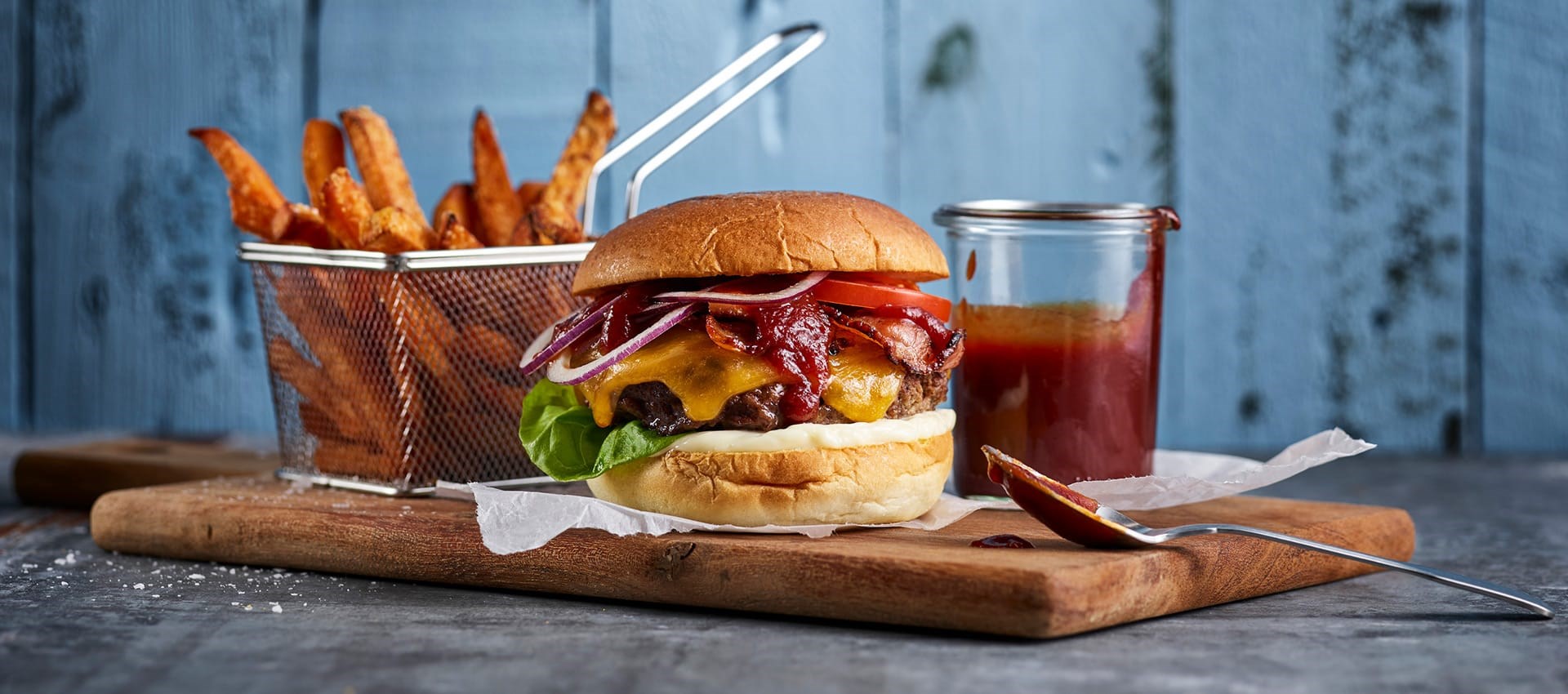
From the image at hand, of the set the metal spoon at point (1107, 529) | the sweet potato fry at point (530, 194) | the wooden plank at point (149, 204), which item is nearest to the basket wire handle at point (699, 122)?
the sweet potato fry at point (530, 194)

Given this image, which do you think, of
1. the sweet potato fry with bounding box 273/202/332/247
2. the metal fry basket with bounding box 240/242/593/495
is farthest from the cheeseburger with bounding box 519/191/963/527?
the sweet potato fry with bounding box 273/202/332/247

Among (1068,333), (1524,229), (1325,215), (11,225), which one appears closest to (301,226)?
(1068,333)

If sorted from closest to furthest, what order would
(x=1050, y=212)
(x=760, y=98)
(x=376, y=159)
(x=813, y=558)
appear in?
(x=813, y=558) → (x=1050, y=212) → (x=376, y=159) → (x=760, y=98)

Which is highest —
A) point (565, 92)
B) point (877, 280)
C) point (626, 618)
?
point (565, 92)

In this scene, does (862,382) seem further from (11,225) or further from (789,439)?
(11,225)

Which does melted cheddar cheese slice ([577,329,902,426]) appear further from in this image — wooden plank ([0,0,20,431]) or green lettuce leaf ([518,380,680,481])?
wooden plank ([0,0,20,431])

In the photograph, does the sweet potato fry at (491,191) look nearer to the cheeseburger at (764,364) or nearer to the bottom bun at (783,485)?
the cheeseburger at (764,364)

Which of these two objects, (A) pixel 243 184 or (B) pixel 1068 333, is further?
(A) pixel 243 184

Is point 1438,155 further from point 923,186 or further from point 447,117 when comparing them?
point 447,117

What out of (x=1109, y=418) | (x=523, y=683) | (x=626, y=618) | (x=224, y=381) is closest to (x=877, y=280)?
(x=1109, y=418)
